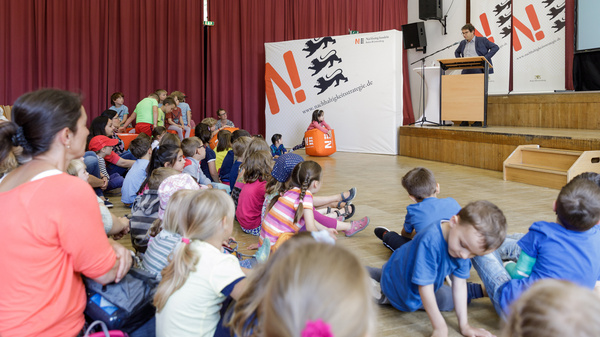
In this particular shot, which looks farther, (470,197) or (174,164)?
(470,197)

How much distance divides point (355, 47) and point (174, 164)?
223 inches

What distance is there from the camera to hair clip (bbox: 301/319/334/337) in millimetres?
690

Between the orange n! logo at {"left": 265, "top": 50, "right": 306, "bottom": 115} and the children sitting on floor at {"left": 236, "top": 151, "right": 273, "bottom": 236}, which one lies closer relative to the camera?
the children sitting on floor at {"left": 236, "top": 151, "right": 273, "bottom": 236}

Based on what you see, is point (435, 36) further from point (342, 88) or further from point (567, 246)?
point (567, 246)

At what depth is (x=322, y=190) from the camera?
16.3 ft

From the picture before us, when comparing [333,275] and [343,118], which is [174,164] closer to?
[333,275]

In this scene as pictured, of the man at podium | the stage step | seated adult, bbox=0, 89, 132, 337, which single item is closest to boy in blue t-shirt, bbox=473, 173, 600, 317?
seated adult, bbox=0, 89, 132, 337

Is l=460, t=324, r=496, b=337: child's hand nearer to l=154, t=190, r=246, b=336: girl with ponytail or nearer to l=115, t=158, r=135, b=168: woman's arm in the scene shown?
l=154, t=190, r=246, b=336: girl with ponytail

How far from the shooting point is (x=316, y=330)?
2.28ft

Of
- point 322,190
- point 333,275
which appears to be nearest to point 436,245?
point 333,275

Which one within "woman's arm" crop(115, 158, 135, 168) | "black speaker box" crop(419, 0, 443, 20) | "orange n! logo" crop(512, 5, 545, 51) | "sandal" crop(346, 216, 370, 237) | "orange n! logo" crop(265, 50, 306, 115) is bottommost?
"sandal" crop(346, 216, 370, 237)

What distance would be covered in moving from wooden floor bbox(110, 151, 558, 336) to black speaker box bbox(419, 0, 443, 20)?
3.73m

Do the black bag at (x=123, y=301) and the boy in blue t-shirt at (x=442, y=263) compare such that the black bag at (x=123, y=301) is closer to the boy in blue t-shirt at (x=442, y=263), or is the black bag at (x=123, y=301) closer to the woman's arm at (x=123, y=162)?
the boy in blue t-shirt at (x=442, y=263)

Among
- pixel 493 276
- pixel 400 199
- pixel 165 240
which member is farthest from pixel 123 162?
pixel 493 276
